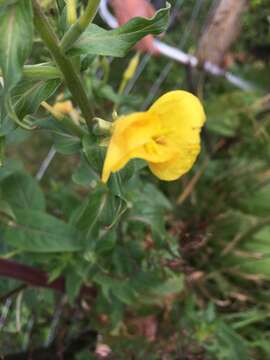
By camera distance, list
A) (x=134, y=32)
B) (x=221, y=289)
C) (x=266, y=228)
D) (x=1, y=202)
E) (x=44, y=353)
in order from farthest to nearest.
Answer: (x=266, y=228)
(x=221, y=289)
(x=44, y=353)
(x=1, y=202)
(x=134, y=32)

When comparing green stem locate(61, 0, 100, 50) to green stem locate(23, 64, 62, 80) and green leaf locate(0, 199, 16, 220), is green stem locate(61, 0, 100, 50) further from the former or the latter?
green leaf locate(0, 199, 16, 220)

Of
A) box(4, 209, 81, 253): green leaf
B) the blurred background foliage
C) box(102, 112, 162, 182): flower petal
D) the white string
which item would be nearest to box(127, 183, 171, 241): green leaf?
the blurred background foliage

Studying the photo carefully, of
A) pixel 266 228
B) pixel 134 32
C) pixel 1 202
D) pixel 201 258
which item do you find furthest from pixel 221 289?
pixel 134 32

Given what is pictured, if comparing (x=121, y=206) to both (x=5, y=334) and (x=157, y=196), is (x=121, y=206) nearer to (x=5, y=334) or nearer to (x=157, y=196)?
(x=157, y=196)

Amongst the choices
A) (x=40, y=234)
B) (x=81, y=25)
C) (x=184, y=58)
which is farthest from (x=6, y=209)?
(x=184, y=58)

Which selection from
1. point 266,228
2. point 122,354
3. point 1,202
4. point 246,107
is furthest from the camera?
point 246,107

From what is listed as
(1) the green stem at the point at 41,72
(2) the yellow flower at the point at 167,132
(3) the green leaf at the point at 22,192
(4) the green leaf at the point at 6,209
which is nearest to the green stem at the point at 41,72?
(1) the green stem at the point at 41,72
